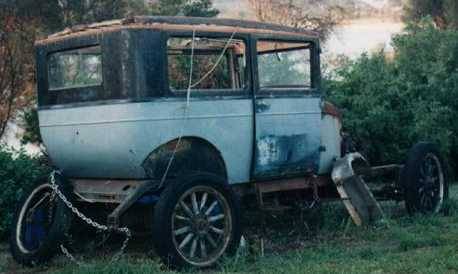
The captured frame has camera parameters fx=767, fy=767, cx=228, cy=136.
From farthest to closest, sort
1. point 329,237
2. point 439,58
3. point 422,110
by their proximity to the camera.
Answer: point 439,58 → point 422,110 → point 329,237

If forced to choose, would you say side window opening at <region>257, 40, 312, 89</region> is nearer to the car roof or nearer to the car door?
the car door

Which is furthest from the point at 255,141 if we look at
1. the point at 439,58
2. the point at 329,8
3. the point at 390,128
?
the point at 329,8

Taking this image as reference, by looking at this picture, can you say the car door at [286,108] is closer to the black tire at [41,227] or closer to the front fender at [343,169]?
the front fender at [343,169]

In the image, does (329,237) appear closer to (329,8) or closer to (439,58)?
(439,58)

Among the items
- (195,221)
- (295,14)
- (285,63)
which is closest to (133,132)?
(195,221)

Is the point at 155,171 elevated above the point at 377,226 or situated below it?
above

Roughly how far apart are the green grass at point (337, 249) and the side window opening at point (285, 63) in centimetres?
155

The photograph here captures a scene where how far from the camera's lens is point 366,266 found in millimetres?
5934

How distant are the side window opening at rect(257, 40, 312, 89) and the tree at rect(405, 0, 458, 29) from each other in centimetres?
1882

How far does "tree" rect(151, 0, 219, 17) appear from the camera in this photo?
21.6 meters

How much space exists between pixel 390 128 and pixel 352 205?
547 centimetres

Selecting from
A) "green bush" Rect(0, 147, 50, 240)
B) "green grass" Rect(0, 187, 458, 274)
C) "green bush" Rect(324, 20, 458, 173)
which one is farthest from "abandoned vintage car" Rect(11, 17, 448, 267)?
"green bush" Rect(324, 20, 458, 173)

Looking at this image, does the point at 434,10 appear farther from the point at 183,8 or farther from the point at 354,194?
the point at 354,194

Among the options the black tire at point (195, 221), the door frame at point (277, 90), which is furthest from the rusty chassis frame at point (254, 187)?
the black tire at point (195, 221)
